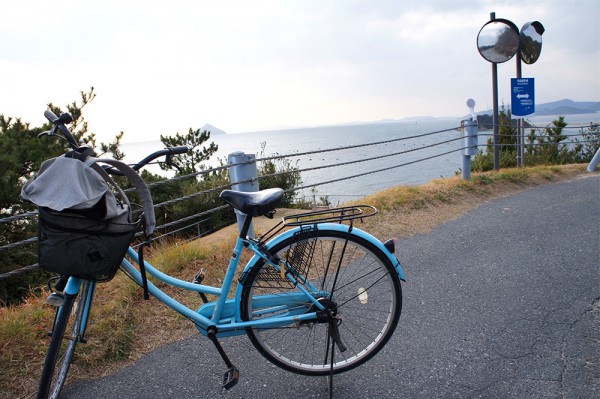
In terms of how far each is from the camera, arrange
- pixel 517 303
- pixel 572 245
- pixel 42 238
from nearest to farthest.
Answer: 1. pixel 42 238
2. pixel 517 303
3. pixel 572 245

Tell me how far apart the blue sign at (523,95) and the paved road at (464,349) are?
6.37m

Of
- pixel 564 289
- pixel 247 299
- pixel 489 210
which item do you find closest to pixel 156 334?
pixel 247 299

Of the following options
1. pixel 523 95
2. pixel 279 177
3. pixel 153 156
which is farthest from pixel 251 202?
pixel 279 177

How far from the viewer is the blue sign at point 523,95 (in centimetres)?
1025

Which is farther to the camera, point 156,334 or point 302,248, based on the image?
point 156,334

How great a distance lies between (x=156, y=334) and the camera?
3.33m

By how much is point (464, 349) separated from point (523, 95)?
899 cm

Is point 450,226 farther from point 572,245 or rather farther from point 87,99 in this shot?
point 87,99

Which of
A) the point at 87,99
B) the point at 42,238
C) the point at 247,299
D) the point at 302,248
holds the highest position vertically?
the point at 87,99

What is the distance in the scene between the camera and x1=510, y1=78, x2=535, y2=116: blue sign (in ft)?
33.6

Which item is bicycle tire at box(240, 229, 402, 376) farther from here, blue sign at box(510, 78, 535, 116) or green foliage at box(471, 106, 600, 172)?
green foliage at box(471, 106, 600, 172)

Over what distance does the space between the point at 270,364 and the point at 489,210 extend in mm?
5161

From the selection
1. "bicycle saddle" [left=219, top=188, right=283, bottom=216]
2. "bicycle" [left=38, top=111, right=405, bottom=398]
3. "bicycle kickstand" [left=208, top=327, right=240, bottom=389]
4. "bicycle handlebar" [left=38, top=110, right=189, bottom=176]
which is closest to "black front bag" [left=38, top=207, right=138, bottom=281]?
"bicycle" [left=38, top=111, right=405, bottom=398]

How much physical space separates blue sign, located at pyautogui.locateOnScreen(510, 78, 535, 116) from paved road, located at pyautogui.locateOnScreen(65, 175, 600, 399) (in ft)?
20.9
